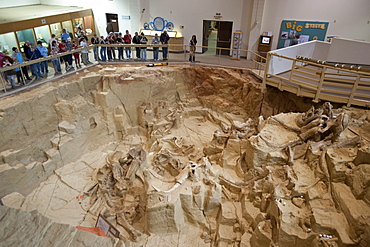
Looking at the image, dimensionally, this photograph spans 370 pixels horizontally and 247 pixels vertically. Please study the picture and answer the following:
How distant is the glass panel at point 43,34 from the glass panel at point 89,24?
3559 millimetres

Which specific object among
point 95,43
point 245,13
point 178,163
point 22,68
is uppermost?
point 245,13

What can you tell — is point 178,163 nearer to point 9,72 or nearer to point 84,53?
point 9,72

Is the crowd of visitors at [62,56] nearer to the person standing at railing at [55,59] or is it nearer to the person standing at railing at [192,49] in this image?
the person standing at railing at [55,59]

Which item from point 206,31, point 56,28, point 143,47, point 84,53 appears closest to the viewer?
point 84,53

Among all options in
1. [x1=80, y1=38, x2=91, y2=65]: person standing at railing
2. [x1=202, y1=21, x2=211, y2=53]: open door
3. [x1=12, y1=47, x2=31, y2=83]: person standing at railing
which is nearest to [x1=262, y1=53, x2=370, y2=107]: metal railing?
[x1=202, y1=21, x2=211, y2=53]: open door

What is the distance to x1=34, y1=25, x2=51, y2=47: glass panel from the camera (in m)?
14.3

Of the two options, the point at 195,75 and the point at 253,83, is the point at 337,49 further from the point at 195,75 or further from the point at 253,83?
the point at 195,75

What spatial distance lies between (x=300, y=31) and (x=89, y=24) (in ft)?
44.9

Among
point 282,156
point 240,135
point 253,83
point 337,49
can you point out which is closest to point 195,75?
point 253,83

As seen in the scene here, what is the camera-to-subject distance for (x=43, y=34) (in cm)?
1477

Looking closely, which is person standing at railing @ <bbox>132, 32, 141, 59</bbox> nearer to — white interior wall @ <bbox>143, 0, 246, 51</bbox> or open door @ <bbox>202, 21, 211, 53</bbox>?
white interior wall @ <bbox>143, 0, 246, 51</bbox>

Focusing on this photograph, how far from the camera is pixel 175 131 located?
512 inches

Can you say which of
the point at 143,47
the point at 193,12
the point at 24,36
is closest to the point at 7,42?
the point at 24,36

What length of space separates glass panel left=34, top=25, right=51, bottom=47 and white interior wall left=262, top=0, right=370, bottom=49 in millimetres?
12488
